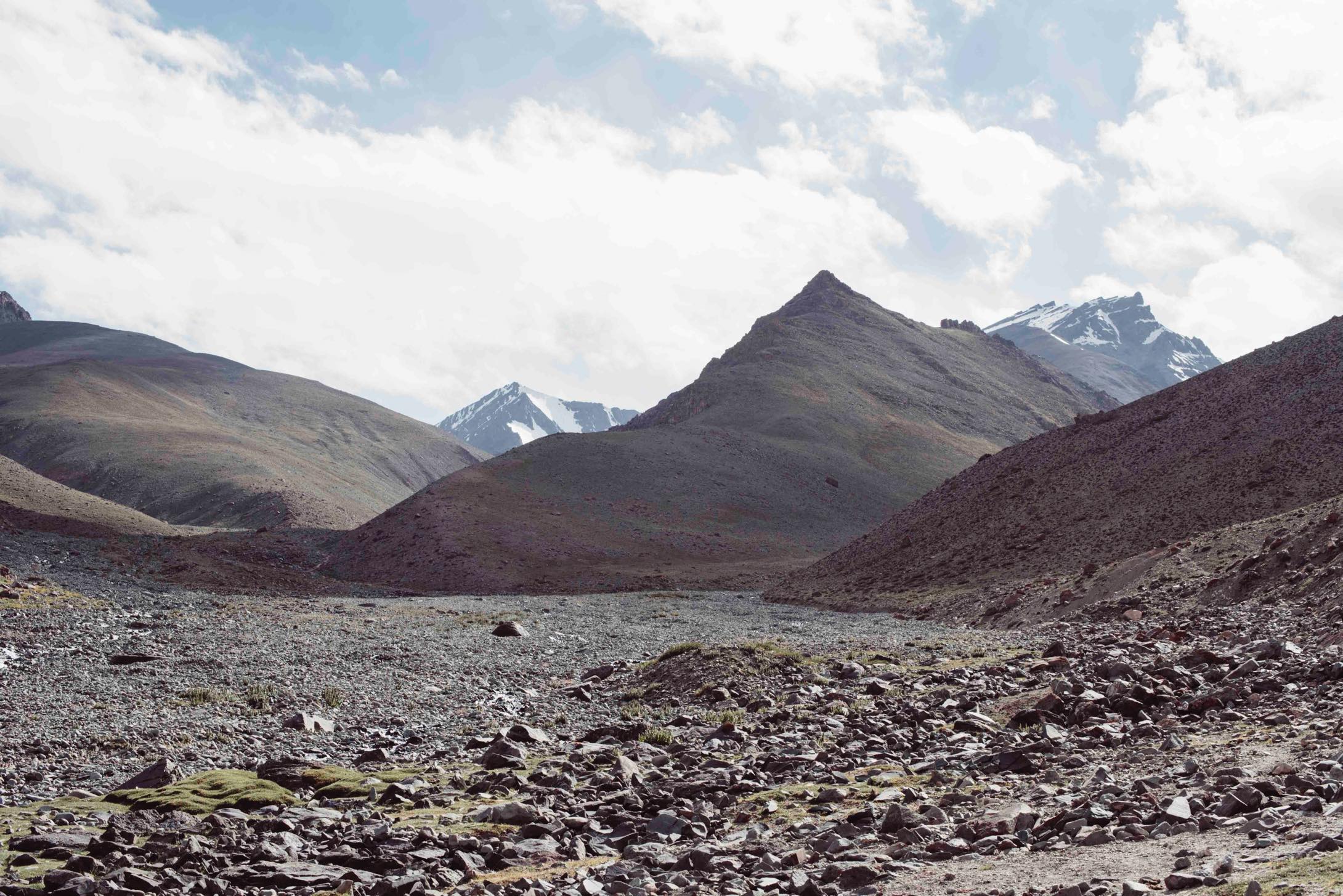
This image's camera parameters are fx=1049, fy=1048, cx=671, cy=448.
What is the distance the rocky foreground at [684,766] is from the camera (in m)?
10.2

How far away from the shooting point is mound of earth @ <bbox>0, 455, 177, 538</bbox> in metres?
74.2

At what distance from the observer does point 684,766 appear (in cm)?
1652

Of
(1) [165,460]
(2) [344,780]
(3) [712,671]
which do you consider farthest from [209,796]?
(1) [165,460]

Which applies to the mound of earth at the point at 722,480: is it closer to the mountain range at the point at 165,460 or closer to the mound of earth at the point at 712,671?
the mountain range at the point at 165,460

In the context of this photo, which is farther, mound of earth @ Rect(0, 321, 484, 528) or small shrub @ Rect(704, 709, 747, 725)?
mound of earth @ Rect(0, 321, 484, 528)

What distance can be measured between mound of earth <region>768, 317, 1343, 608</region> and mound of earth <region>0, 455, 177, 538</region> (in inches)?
2004

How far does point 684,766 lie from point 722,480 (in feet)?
319

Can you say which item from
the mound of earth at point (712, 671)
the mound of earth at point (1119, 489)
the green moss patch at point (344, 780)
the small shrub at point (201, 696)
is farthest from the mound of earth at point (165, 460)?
the green moss patch at point (344, 780)

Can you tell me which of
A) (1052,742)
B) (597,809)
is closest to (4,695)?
(597,809)

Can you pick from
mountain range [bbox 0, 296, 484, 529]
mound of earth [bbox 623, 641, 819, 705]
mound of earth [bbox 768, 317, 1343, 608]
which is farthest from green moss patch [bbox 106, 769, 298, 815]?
mountain range [bbox 0, 296, 484, 529]

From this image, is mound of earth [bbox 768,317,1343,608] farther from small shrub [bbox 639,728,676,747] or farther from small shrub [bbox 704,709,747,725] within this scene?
A: small shrub [bbox 639,728,676,747]

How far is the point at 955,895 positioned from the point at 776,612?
45.8 m

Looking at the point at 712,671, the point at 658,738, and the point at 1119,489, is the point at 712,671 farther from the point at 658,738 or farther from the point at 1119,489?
the point at 1119,489

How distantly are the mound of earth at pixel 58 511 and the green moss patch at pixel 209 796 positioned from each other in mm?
60530
